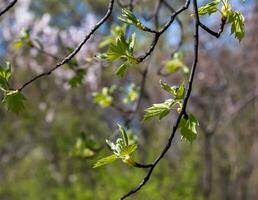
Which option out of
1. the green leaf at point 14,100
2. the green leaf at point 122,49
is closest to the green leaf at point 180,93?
the green leaf at point 122,49

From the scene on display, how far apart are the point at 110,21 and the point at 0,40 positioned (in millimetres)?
2190

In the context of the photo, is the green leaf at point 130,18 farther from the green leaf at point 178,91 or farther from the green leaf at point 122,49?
Result: the green leaf at point 178,91

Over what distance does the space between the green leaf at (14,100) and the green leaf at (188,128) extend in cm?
41

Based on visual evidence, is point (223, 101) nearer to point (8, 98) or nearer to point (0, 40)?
point (0, 40)

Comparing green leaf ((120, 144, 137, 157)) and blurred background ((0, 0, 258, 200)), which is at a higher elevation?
green leaf ((120, 144, 137, 157))

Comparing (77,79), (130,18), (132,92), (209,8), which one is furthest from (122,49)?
(132,92)

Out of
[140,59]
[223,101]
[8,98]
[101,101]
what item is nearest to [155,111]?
[140,59]

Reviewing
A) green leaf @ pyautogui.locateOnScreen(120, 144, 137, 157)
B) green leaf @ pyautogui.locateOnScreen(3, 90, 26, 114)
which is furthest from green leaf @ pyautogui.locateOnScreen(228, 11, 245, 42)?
green leaf @ pyautogui.locateOnScreen(3, 90, 26, 114)

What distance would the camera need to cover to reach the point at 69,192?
9.42 metres

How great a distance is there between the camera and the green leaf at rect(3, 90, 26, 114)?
62.7 inches

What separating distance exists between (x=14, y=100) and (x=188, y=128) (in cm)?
44

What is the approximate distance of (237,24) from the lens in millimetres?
1533

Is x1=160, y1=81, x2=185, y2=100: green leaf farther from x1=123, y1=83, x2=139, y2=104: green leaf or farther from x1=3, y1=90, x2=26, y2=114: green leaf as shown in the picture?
x1=123, y1=83, x2=139, y2=104: green leaf

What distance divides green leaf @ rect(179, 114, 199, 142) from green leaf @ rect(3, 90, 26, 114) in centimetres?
41
